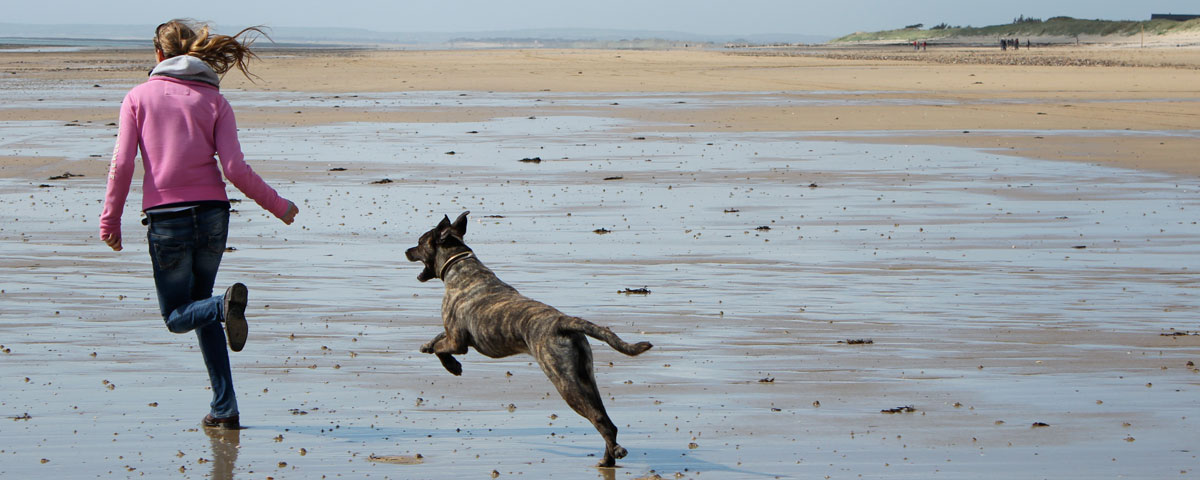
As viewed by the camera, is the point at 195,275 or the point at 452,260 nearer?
the point at 195,275

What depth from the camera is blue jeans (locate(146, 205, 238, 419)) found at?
17.9ft

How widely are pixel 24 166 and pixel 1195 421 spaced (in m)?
14.2

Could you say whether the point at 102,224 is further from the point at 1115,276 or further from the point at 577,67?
the point at 577,67

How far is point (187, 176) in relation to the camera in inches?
214

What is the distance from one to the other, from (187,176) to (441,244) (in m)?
1.15

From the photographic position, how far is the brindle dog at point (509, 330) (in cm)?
501

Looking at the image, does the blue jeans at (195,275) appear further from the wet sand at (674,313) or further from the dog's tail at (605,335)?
the dog's tail at (605,335)

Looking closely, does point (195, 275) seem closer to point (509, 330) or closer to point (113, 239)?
point (113, 239)

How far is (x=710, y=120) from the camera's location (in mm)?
23531

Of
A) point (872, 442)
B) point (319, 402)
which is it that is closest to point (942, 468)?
point (872, 442)

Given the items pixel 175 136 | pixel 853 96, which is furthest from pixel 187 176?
pixel 853 96

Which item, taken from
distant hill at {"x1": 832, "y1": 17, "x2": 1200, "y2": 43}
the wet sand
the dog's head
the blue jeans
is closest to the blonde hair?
the blue jeans

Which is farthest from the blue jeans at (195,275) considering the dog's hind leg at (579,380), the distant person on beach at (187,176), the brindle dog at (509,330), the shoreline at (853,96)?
the shoreline at (853,96)

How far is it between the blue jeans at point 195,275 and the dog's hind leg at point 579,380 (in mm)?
1489
